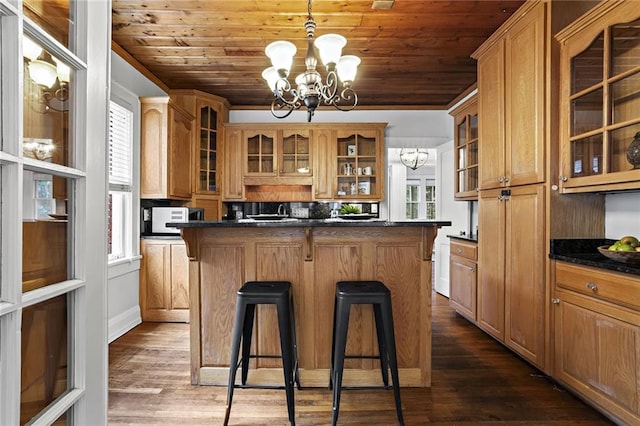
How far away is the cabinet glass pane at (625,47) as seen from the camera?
1768 mm

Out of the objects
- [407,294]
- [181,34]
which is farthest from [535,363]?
[181,34]

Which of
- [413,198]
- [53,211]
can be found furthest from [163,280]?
[413,198]

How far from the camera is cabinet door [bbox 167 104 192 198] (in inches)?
143

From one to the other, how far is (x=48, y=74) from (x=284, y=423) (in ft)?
6.12

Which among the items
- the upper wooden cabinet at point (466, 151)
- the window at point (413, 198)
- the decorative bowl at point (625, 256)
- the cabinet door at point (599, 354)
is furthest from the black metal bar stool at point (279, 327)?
the window at point (413, 198)

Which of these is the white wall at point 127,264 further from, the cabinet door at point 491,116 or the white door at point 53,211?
Answer: the cabinet door at point 491,116

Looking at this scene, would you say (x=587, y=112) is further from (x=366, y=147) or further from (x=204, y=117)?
(x=204, y=117)

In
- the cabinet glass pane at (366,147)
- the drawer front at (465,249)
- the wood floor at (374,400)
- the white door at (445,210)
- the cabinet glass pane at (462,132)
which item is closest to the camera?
the wood floor at (374,400)

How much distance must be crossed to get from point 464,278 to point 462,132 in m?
1.67

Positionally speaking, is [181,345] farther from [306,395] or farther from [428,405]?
[428,405]

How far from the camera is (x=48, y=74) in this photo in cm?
85

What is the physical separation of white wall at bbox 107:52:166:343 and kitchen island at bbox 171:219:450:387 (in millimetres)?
1336

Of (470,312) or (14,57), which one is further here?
(470,312)

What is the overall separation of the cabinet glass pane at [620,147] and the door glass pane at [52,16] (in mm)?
2489
